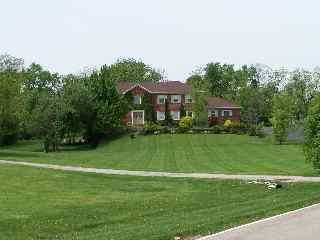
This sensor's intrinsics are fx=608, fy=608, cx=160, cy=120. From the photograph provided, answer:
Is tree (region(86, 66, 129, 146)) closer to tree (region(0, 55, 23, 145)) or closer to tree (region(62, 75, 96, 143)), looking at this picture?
tree (region(62, 75, 96, 143))

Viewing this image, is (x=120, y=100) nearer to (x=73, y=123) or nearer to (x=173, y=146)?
(x=73, y=123)

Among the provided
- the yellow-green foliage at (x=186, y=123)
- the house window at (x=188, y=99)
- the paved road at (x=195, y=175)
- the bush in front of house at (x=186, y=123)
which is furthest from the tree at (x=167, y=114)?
the paved road at (x=195, y=175)

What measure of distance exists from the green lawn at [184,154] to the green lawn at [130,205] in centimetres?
785

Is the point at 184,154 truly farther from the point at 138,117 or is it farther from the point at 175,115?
the point at 175,115

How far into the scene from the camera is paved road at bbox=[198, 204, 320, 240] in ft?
39.3

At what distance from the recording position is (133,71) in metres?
128

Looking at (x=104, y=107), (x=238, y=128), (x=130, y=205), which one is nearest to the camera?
(x=130, y=205)

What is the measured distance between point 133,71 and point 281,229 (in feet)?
381

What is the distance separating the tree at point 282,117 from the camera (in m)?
65.4

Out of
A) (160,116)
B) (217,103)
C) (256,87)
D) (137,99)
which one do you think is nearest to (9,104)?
(137,99)

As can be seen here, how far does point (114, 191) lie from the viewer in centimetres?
2367

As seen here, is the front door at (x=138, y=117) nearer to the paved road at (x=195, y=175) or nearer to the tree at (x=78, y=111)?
→ the tree at (x=78, y=111)

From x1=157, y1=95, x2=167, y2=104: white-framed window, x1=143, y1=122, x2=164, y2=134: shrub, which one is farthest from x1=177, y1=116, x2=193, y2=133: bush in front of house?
x1=157, y1=95, x2=167, y2=104: white-framed window

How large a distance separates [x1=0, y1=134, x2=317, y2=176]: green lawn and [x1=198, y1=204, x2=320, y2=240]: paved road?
618 inches
